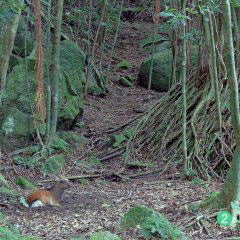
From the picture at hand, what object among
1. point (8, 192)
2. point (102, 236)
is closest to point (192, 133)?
point (8, 192)

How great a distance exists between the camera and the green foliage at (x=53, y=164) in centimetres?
661

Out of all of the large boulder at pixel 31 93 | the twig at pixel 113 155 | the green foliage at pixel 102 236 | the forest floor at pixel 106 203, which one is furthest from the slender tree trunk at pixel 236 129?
the large boulder at pixel 31 93

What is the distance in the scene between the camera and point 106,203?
502 cm

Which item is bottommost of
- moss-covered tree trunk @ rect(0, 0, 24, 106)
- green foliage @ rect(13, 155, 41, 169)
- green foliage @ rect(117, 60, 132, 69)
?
green foliage @ rect(13, 155, 41, 169)

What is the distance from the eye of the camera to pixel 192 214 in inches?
161

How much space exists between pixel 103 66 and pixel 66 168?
264 inches

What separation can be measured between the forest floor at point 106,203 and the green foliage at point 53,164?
6.0 inches

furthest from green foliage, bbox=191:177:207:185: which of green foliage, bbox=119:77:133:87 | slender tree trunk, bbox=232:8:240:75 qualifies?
green foliage, bbox=119:77:133:87

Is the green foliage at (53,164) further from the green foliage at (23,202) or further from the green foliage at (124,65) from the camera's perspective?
the green foliage at (124,65)

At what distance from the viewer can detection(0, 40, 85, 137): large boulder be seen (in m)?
7.21

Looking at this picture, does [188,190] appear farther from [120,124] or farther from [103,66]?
[103,66]

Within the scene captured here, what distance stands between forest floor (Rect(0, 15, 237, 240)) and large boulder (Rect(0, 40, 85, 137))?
0.63m

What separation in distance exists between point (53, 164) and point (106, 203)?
1.91m

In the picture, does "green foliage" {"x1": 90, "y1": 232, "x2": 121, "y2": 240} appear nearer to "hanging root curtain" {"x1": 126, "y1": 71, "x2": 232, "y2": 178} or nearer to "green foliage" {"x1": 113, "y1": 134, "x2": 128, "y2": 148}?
"hanging root curtain" {"x1": 126, "y1": 71, "x2": 232, "y2": 178}
